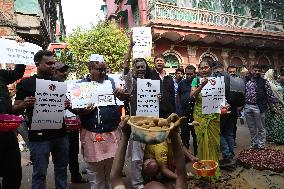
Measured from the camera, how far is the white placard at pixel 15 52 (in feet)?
12.6

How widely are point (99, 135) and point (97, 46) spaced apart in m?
12.9

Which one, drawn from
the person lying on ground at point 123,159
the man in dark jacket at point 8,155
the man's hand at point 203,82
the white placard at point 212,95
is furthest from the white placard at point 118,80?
the person lying on ground at point 123,159

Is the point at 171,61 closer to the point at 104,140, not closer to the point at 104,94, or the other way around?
the point at 104,94

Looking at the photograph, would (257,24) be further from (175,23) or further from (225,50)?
(175,23)

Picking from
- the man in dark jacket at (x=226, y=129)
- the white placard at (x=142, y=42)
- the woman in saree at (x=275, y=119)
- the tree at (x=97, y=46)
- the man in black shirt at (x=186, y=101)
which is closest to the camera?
the white placard at (x=142, y=42)

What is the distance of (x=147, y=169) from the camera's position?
2.66m

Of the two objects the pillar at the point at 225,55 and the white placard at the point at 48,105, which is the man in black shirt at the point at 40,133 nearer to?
the white placard at the point at 48,105

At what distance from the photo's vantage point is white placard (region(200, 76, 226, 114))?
5.18 meters

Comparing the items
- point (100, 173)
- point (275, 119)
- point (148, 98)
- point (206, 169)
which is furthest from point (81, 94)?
point (275, 119)

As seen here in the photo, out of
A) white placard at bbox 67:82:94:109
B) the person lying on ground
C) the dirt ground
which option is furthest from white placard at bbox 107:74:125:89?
the person lying on ground

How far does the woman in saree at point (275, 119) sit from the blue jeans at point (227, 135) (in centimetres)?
245

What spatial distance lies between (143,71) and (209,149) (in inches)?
64.6

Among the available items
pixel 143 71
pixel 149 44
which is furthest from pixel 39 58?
pixel 149 44

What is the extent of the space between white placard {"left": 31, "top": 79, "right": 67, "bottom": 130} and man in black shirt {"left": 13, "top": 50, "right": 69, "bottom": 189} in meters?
0.06
